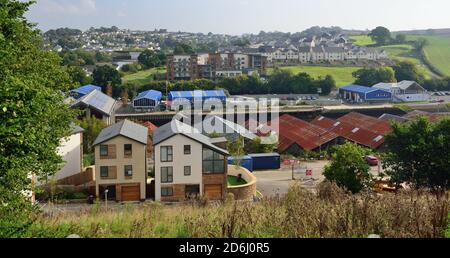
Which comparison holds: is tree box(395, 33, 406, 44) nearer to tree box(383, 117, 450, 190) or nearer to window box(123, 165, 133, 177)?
tree box(383, 117, 450, 190)

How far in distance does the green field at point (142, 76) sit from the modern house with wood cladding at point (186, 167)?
71.8 ft

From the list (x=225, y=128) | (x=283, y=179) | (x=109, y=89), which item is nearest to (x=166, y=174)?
(x=283, y=179)

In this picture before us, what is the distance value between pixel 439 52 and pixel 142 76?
96.8 ft

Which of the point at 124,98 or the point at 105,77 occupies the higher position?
the point at 105,77

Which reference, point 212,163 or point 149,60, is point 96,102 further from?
point 149,60

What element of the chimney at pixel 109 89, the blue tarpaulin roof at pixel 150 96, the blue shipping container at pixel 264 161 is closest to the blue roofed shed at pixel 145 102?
the blue tarpaulin roof at pixel 150 96

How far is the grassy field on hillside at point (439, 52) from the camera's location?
42.4 m

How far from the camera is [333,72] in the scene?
39.5m

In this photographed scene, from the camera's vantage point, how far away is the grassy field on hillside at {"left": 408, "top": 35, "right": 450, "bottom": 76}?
4244cm

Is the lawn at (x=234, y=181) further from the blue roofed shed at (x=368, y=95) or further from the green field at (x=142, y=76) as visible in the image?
the green field at (x=142, y=76)

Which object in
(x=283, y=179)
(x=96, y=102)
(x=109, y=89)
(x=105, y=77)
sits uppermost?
(x=105, y=77)

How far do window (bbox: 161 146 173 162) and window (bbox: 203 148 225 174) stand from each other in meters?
0.66
